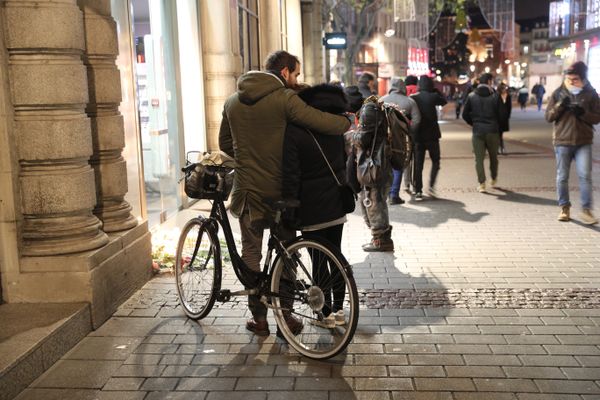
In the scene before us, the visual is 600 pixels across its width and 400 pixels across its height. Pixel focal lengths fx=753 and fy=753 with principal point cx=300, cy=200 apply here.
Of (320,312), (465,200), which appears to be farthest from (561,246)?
(320,312)

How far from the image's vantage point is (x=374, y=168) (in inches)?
291

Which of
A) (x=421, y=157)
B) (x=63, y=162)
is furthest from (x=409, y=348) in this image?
A: (x=421, y=157)

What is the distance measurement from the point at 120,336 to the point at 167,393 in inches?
43.0

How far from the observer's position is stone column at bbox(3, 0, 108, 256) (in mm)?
5141

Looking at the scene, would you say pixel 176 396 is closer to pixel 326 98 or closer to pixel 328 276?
pixel 328 276

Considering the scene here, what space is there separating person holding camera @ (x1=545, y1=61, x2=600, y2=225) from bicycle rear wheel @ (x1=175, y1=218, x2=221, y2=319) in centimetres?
515

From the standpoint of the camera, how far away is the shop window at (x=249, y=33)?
14327 mm

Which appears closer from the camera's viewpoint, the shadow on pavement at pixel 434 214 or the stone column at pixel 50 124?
the stone column at pixel 50 124

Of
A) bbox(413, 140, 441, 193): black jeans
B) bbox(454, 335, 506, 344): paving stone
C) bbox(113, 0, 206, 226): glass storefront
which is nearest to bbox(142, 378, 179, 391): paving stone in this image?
bbox(454, 335, 506, 344): paving stone

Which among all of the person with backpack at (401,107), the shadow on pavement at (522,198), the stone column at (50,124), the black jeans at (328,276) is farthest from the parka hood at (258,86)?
the shadow on pavement at (522,198)

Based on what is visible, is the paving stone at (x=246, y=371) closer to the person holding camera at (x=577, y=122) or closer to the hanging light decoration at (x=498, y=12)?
the person holding camera at (x=577, y=122)

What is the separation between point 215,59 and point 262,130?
21.7ft

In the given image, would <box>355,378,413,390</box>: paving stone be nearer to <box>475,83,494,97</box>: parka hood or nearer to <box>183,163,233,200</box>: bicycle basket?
<box>183,163,233,200</box>: bicycle basket

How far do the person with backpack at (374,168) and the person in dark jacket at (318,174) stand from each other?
228 cm
